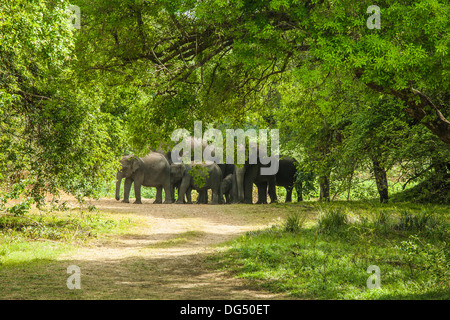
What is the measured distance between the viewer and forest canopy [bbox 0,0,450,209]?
356 inches

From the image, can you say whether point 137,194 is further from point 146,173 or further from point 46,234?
point 46,234

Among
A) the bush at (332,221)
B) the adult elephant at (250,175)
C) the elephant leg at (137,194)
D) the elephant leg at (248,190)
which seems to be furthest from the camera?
the elephant leg at (248,190)

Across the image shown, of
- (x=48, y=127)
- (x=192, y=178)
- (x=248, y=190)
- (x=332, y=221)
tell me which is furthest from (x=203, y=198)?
(x=48, y=127)

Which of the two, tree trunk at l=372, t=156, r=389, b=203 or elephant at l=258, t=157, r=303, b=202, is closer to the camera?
tree trunk at l=372, t=156, r=389, b=203

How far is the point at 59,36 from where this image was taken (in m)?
10.2

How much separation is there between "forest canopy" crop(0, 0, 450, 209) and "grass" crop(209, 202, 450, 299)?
8.32 feet

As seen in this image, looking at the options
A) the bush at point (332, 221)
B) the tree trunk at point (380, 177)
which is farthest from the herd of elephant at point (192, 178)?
the bush at point (332, 221)

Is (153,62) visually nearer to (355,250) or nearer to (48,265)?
(48,265)

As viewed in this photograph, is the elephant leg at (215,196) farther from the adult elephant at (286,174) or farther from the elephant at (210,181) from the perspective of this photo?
the adult elephant at (286,174)

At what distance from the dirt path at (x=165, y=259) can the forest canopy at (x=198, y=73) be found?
2.16m

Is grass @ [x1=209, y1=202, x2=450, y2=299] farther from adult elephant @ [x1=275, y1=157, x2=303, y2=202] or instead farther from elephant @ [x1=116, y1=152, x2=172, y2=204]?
adult elephant @ [x1=275, y1=157, x2=303, y2=202]

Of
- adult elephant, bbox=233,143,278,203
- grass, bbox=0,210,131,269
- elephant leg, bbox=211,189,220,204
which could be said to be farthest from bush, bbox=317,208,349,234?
elephant leg, bbox=211,189,220,204

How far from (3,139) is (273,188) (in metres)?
17.0

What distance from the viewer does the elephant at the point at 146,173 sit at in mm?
25000
